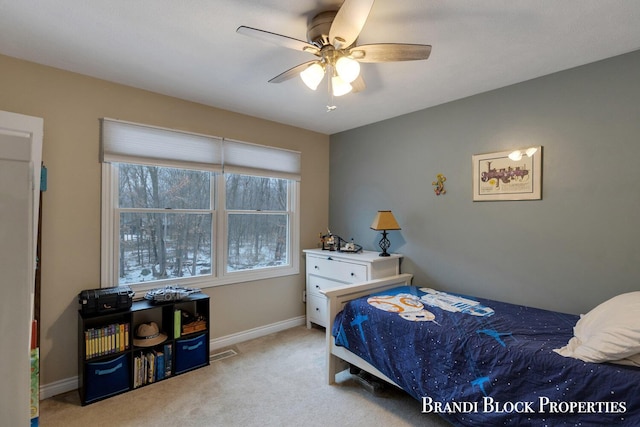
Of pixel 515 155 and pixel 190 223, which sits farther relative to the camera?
pixel 190 223

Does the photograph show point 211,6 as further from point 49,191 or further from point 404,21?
point 49,191

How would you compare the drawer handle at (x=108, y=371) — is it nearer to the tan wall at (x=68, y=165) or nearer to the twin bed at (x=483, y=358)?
the tan wall at (x=68, y=165)

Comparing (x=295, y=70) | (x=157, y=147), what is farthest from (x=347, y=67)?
(x=157, y=147)

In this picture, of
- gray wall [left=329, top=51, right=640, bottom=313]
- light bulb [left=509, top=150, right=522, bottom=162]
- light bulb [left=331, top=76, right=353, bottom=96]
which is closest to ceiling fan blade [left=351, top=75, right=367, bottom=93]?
light bulb [left=331, top=76, right=353, bottom=96]

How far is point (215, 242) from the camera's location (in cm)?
312

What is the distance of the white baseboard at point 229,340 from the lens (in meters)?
2.27

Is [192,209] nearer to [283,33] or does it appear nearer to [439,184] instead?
[283,33]

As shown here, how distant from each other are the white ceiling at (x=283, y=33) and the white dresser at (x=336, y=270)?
1.57m

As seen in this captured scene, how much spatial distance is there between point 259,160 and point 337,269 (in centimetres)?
145

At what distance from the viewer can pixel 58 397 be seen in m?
2.26

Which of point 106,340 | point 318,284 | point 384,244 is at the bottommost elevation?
point 106,340

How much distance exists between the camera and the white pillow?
1.37 m

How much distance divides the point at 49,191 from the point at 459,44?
3.01 m

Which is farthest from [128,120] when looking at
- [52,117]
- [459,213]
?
[459,213]
